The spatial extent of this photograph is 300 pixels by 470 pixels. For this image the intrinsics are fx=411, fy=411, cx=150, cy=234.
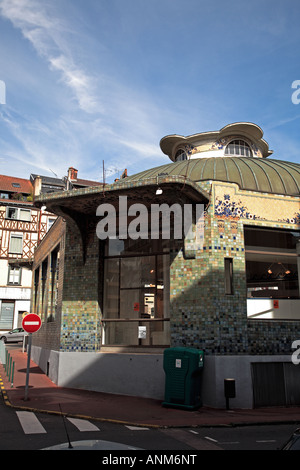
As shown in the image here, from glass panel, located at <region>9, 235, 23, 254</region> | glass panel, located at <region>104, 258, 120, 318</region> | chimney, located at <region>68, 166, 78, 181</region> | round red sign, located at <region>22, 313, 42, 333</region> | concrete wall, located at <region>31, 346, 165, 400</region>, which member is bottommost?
concrete wall, located at <region>31, 346, 165, 400</region>

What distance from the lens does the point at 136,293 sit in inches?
576

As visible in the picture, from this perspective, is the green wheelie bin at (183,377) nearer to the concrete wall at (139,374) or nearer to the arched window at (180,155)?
the concrete wall at (139,374)

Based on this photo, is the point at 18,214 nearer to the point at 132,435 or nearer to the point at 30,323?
the point at 30,323

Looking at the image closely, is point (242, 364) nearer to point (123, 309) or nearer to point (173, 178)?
point (123, 309)

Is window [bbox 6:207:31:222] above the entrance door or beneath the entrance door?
above

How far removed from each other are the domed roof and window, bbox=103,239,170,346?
2.66m

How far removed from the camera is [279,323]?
13.0 meters

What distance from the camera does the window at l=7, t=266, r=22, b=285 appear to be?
40469 mm

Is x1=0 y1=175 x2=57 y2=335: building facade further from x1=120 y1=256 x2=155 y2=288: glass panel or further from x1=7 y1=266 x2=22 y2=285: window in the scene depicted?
x1=120 y1=256 x2=155 y2=288: glass panel

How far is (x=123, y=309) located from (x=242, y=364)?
4556 millimetres

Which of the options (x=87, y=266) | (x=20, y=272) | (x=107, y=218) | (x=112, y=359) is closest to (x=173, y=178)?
(x=107, y=218)

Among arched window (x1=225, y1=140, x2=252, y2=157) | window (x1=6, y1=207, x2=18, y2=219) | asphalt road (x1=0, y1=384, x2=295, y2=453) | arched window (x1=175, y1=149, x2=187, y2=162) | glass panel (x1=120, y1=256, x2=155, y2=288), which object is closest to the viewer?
asphalt road (x1=0, y1=384, x2=295, y2=453)

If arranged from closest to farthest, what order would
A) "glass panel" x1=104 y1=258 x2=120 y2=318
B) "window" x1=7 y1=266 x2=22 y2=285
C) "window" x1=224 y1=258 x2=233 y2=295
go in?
"window" x1=224 y1=258 x2=233 y2=295 → "glass panel" x1=104 y1=258 x2=120 y2=318 → "window" x1=7 y1=266 x2=22 y2=285

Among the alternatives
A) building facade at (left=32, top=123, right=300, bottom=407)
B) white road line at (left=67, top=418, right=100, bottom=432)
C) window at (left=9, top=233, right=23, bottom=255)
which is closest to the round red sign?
building facade at (left=32, top=123, right=300, bottom=407)
